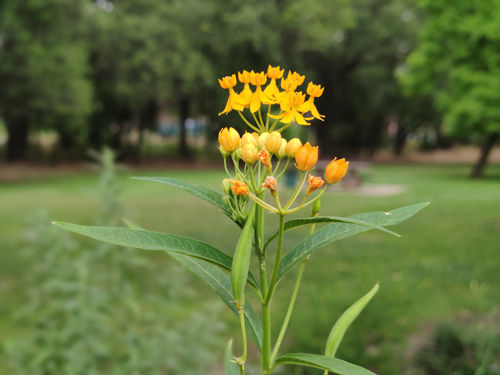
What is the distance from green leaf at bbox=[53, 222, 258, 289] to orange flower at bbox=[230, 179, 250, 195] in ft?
0.28

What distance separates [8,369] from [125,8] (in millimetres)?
19481

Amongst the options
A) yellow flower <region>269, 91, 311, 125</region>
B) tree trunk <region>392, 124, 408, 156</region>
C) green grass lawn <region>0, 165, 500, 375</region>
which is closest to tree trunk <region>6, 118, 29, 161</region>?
green grass lawn <region>0, 165, 500, 375</region>

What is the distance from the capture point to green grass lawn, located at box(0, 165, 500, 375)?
8.77 feet

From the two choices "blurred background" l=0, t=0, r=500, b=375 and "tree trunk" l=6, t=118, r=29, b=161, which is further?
"tree trunk" l=6, t=118, r=29, b=161

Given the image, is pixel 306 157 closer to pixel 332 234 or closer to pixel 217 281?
pixel 332 234

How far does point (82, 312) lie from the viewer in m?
2.69

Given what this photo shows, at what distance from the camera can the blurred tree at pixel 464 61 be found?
11.9 metres

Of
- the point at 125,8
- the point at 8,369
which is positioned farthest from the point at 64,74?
the point at 8,369

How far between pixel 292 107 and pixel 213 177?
18.3 meters

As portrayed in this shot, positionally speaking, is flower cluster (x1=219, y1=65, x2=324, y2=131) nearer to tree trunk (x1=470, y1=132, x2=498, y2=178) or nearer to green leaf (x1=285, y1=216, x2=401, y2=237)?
green leaf (x1=285, y1=216, x2=401, y2=237)

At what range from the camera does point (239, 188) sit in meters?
0.64

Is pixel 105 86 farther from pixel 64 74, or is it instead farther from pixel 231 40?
pixel 231 40

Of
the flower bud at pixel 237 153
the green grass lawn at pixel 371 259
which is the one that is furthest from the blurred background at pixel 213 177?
the flower bud at pixel 237 153

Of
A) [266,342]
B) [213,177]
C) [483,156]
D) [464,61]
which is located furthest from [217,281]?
[483,156]
